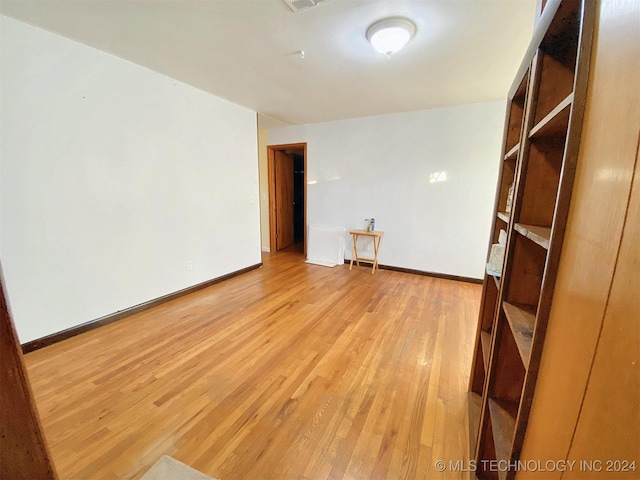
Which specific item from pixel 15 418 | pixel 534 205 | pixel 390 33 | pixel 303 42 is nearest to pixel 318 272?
pixel 303 42

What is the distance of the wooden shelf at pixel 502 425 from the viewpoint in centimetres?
88

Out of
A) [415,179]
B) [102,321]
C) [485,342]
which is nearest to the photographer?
[485,342]

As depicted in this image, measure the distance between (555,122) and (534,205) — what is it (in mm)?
345

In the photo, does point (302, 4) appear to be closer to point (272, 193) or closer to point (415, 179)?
point (415, 179)

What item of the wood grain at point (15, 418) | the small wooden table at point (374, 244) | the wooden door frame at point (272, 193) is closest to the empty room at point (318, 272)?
the wood grain at point (15, 418)

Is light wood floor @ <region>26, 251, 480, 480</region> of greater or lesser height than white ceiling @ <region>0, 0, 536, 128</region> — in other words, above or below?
below

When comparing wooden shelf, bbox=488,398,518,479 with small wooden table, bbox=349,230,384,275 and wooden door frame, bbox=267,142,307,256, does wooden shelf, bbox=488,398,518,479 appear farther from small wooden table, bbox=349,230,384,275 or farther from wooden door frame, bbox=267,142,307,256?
wooden door frame, bbox=267,142,307,256

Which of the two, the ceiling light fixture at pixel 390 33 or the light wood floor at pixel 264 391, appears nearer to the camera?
the light wood floor at pixel 264 391

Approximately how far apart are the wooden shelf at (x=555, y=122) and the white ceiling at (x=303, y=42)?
130 centimetres

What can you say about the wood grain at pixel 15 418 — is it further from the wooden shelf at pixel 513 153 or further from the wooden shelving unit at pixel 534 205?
the wooden shelf at pixel 513 153

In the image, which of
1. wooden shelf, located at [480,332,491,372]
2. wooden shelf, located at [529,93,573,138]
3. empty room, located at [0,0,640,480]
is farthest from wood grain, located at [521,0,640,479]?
wooden shelf, located at [480,332,491,372]

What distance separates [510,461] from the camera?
742mm

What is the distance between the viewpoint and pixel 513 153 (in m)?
1.24

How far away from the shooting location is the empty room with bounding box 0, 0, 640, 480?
49 centimetres
